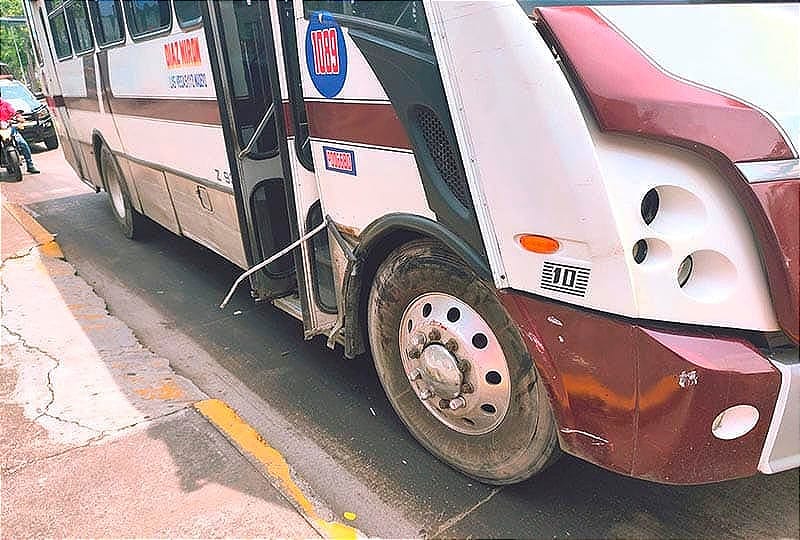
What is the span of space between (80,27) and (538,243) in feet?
19.7

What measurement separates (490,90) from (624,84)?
41cm

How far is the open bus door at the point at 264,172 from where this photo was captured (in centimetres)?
330

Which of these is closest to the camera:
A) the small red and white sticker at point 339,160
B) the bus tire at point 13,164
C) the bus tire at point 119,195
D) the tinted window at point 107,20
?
the small red and white sticker at point 339,160

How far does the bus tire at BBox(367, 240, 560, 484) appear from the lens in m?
2.36

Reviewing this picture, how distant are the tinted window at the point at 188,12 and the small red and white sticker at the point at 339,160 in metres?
1.35

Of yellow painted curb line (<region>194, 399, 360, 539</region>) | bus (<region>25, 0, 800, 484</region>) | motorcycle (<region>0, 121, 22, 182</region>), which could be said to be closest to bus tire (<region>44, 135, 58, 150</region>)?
motorcycle (<region>0, 121, 22, 182</region>)

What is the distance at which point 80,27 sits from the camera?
20.5 feet

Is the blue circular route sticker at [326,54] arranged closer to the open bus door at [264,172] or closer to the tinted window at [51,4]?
the open bus door at [264,172]

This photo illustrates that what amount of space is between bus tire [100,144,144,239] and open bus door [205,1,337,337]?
10.7 feet

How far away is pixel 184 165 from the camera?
15.2 ft

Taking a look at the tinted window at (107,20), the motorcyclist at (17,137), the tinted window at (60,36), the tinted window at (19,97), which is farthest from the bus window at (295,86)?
the tinted window at (19,97)

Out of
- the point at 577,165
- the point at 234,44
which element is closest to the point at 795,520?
the point at 577,165

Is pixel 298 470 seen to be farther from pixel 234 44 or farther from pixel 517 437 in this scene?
pixel 234 44

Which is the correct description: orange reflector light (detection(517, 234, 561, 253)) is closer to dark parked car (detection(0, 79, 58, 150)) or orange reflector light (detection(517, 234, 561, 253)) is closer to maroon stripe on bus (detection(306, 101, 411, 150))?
maroon stripe on bus (detection(306, 101, 411, 150))
